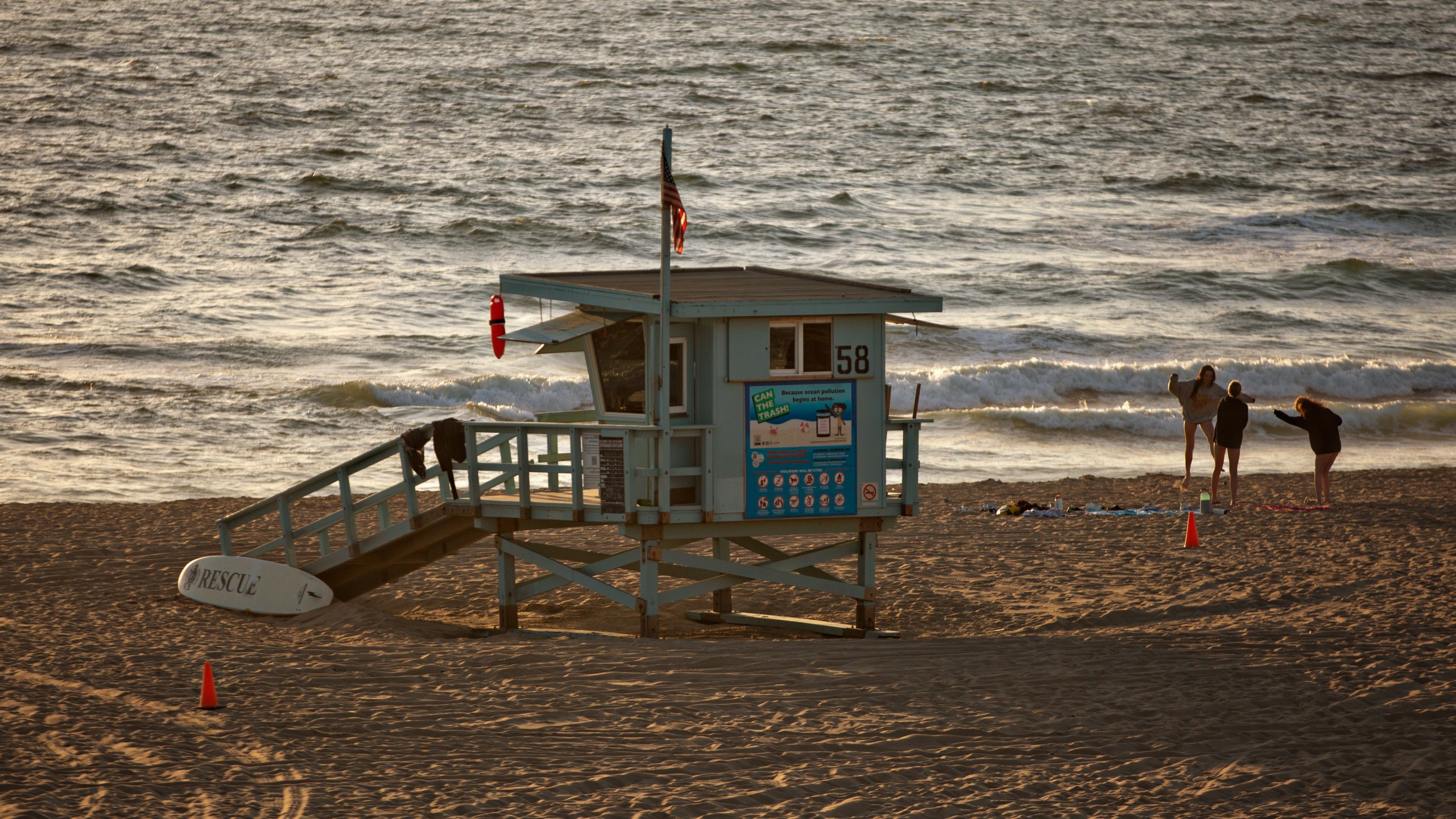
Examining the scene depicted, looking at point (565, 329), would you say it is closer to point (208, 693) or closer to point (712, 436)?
point (712, 436)

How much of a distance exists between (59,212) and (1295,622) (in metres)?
36.1

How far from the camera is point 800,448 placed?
1236cm

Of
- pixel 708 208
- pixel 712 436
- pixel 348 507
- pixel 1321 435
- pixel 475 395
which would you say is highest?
pixel 708 208

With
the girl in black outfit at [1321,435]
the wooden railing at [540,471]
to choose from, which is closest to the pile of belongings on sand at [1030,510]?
the girl in black outfit at [1321,435]

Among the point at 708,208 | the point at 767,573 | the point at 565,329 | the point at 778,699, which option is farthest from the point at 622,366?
the point at 708,208

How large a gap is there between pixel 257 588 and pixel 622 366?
4.65 metres

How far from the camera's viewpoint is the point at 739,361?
39.4 ft

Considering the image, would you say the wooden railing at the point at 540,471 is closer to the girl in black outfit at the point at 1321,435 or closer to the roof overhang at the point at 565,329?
the roof overhang at the point at 565,329

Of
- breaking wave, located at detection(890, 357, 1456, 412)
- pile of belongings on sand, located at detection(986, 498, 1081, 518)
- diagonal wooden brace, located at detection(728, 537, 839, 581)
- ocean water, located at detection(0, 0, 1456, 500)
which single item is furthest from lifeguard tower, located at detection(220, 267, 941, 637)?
breaking wave, located at detection(890, 357, 1456, 412)

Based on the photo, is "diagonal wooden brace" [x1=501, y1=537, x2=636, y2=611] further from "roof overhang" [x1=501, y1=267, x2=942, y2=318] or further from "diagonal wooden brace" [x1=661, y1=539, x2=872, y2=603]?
"roof overhang" [x1=501, y1=267, x2=942, y2=318]

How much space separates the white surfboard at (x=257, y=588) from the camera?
13977 millimetres

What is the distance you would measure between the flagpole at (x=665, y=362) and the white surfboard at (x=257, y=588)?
14.2 ft

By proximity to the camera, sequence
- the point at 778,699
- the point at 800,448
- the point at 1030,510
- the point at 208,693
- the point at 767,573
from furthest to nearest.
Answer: the point at 1030,510 → the point at 767,573 → the point at 800,448 → the point at 778,699 → the point at 208,693

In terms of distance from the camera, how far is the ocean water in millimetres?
28578
